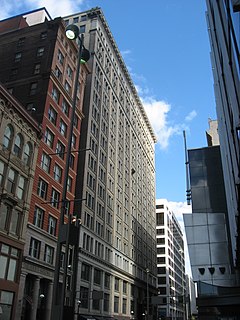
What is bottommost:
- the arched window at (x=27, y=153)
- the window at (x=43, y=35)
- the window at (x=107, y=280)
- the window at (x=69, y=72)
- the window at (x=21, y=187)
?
the window at (x=107, y=280)

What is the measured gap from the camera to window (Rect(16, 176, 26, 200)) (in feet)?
131

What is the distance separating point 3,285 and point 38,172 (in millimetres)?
14910

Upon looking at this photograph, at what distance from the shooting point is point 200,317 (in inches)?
1257

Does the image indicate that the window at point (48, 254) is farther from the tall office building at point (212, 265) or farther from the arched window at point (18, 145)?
the tall office building at point (212, 265)

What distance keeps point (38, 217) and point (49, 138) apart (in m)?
11.7

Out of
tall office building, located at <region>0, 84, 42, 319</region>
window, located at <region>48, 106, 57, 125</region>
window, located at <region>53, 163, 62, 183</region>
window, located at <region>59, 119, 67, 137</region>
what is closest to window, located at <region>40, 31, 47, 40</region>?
window, located at <region>48, 106, 57, 125</region>

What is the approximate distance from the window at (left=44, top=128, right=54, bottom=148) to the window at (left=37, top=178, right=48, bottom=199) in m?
5.91

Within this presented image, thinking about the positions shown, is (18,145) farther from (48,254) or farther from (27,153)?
(48,254)

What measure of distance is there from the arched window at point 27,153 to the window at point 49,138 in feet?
16.1

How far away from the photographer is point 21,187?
4069 cm

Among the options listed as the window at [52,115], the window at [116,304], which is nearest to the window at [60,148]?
the window at [52,115]

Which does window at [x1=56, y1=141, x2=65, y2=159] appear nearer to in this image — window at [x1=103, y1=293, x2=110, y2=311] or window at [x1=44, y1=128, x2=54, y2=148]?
window at [x1=44, y1=128, x2=54, y2=148]

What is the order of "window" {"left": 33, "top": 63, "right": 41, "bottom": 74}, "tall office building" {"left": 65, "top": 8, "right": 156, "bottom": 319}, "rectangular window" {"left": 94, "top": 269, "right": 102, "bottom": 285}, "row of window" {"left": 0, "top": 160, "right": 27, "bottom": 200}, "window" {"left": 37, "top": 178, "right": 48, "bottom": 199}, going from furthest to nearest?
"tall office building" {"left": 65, "top": 8, "right": 156, "bottom": 319}
"rectangular window" {"left": 94, "top": 269, "right": 102, "bottom": 285}
"window" {"left": 33, "top": 63, "right": 41, "bottom": 74}
"window" {"left": 37, "top": 178, "right": 48, "bottom": 199}
"row of window" {"left": 0, "top": 160, "right": 27, "bottom": 200}

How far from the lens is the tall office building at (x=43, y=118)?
4159 centimetres
